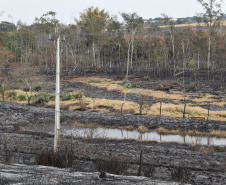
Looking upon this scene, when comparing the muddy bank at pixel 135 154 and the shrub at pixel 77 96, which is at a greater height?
the shrub at pixel 77 96

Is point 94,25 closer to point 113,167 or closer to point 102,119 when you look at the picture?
point 102,119

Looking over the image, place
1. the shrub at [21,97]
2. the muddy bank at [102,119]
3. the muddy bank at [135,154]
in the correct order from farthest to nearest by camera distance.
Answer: the shrub at [21,97] → the muddy bank at [102,119] → the muddy bank at [135,154]

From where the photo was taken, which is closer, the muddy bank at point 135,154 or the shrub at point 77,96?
the muddy bank at point 135,154

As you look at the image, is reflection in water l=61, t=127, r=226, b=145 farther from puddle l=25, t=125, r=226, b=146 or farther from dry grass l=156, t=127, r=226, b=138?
dry grass l=156, t=127, r=226, b=138

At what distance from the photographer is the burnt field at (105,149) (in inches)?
504

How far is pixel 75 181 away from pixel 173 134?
59.1 ft

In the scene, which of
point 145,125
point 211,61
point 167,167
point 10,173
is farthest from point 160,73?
point 10,173

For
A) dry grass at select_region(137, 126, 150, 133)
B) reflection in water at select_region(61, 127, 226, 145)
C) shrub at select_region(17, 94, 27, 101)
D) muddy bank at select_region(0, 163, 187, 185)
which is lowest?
reflection in water at select_region(61, 127, 226, 145)

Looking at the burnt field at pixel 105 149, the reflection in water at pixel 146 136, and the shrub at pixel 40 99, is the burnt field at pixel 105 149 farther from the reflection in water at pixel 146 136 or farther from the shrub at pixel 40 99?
the shrub at pixel 40 99

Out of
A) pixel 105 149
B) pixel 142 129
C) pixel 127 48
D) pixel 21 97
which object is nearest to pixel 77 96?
pixel 21 97

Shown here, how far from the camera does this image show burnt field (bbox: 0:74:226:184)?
42.0ft

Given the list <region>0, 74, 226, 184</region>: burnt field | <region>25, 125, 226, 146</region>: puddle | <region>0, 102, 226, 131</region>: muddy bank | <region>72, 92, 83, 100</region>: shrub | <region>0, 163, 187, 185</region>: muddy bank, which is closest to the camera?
<region>0, 163, 187, 185</region>: muddy bank

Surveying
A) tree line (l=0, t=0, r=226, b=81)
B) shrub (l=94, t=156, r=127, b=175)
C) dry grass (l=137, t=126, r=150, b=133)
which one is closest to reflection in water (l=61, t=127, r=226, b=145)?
dry grass (l=137, t=126, r=150, b=133)

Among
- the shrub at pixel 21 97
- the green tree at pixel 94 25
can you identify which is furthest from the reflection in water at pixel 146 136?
the green tree at pixel 94 25
